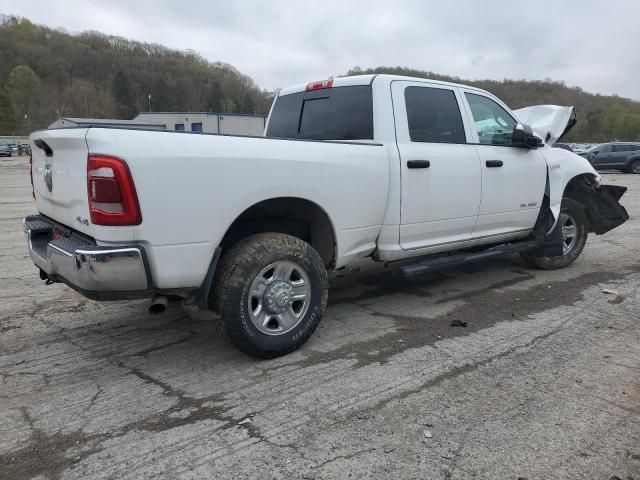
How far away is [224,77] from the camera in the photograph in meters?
108

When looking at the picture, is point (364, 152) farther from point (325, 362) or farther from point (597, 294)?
point (597, 294)

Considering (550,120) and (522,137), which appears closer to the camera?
(522,137)

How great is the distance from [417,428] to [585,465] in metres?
0.81

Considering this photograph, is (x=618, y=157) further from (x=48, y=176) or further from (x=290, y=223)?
(x=48, y=176)

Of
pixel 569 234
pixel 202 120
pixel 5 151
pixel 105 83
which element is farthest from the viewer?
pixel 105 83

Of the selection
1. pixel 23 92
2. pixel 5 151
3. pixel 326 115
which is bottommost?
pixel 5 151

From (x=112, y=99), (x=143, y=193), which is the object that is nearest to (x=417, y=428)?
(x=143, y=193)

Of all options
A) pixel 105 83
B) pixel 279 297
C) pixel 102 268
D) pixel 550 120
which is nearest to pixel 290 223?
pixel 279 297

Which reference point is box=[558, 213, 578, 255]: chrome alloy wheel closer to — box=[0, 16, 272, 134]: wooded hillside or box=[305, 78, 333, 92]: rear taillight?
box=[305, 78, 333, 92]: rear taillight

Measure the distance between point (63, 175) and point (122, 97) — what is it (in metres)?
112

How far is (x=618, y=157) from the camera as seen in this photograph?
2828 cm

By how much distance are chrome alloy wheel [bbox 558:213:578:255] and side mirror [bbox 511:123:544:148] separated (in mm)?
1391

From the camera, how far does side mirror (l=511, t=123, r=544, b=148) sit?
5227 mm

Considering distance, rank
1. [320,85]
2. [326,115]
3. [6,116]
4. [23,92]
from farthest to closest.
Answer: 1. [23,92]
2. [6,116]
3. [320,85]
4. [326,115]
